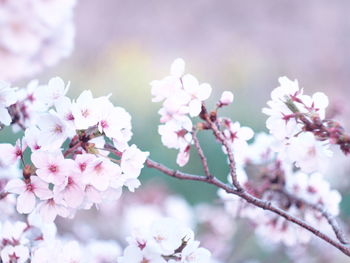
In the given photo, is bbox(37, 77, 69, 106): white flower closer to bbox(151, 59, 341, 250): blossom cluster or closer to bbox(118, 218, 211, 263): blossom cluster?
bbox(151, 59, 341, 250): blossom cluster

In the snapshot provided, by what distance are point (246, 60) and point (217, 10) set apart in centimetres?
115

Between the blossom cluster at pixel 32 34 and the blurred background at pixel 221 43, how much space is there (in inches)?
204

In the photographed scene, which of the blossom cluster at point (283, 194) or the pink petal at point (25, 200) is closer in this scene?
the pink petal at point (25, 200)

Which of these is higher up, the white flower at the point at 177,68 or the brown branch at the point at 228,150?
the white flower at the point at 177,68

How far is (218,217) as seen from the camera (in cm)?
242

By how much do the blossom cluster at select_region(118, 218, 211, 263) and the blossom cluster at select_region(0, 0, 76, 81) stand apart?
3.48ft

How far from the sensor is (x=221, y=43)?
29.7 ft

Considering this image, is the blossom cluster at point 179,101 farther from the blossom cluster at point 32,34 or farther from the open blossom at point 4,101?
the blossom cluster at point 32,34

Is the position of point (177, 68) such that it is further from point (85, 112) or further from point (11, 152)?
point (11, 152)

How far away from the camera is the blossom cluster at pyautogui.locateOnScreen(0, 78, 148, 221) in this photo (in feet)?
2.88

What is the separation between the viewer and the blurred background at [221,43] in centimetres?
772

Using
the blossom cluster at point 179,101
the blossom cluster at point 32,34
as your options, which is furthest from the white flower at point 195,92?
the blossom cluster at point 32,34

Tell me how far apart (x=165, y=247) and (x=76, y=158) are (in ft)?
0.67

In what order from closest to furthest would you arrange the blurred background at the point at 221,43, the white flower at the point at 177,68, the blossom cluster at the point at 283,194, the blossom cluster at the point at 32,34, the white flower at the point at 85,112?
the white flower at the point at 85,112 → the white flower at the point at 177,68 → the blossom cluster at the point at 283,194 → the blossom cluster at the point at 32,34 → the blurred background at the point at 221,43
